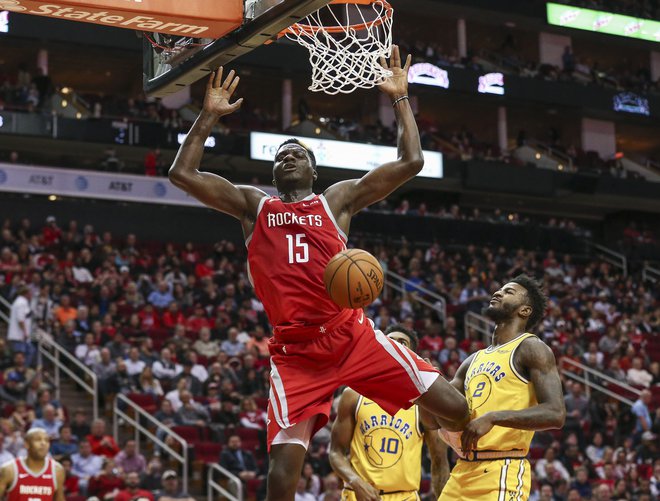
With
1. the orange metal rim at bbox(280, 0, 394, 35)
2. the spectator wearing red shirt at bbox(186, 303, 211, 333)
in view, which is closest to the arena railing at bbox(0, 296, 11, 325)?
the spectator wearing red shirt at bbox(186, 303, 211, 333)

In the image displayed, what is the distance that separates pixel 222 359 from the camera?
15758mm

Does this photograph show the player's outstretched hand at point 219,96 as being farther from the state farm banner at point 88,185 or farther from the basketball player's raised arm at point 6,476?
the state farm banner at point 88,185

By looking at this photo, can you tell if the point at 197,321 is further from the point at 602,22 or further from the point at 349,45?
the point at 602,22

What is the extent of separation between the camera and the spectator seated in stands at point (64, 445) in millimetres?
12289

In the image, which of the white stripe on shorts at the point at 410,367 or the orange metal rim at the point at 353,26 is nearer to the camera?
the white stripe on shorts at the point at 410,367

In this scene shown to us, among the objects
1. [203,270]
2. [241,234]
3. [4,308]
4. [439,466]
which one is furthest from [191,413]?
[241,234]

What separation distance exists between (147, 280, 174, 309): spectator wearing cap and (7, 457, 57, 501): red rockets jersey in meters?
9.30

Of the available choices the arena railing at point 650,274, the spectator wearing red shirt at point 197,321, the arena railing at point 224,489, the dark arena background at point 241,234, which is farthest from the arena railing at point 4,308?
the arena railing at point 650,274

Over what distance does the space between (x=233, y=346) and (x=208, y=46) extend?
36.0 ft

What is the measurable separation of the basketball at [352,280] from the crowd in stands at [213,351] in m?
6.72

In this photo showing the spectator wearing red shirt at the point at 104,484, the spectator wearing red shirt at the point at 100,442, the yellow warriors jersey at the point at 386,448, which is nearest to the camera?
the yellow warriors jersey at the point at 386,448

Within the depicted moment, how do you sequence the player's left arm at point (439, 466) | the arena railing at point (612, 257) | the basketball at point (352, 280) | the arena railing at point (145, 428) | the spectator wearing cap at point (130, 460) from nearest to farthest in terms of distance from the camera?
the basketball at point (352, 280), the player's left arm at point (439, 466), the spectator wearing cap at point (130, 460), the arena railing at point (145, 428), the arena railing at point (612, 257)

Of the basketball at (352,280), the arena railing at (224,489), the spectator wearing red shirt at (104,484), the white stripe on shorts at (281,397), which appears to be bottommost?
the arena railing at (224,489)

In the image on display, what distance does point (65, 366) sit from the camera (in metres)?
15.8
